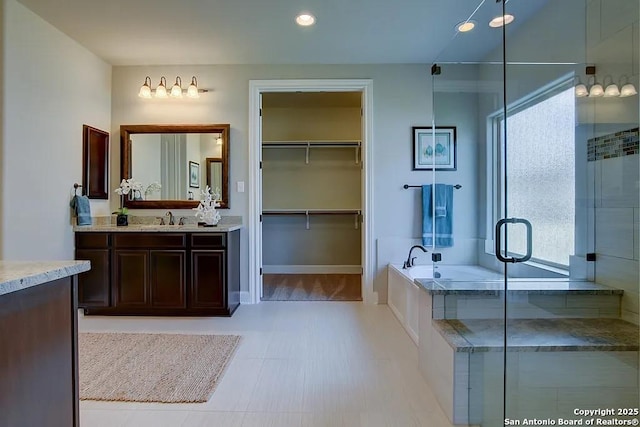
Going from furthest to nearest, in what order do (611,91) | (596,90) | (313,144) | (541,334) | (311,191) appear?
(311,191) → (313,144) → (596,90) → (611,91) → (541,334)

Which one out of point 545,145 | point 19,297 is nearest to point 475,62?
point 545,145

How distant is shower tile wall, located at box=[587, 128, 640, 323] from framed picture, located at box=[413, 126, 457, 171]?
1.34 metres

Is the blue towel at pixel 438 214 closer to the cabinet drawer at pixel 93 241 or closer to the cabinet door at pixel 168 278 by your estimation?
the cabinet door at pixel 168 278

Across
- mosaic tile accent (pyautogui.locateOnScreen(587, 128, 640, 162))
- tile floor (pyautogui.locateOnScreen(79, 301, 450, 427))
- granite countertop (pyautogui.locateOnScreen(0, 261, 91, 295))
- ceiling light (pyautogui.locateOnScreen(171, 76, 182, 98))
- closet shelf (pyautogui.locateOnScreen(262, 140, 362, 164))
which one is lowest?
tile floor (pyautogui.locateOnScreen(79, 301, 450, 427))

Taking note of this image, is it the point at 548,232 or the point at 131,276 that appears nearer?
the point at 548,232

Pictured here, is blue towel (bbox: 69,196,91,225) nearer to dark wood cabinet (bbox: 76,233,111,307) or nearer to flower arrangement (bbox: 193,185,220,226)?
dark wood cabinet (bbox: 76,233,111,307)

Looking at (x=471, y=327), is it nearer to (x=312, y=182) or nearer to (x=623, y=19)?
(x=623, y=19)

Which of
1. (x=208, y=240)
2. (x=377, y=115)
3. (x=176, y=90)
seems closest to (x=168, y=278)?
(x=208, y=240)

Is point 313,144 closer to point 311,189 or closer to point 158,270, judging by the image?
point 311,189

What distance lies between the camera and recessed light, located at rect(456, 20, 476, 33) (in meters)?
2.79

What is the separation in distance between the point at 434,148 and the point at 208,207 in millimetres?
2350

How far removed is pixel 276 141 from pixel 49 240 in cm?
306

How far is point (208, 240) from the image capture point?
3.23 meters

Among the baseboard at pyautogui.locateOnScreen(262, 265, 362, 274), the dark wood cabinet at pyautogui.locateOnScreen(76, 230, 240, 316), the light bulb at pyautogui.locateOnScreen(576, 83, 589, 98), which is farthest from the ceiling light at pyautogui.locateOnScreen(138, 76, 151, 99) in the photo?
the light bulb at pyautogui.locateOnScreen(576, 83, 589, 98)
